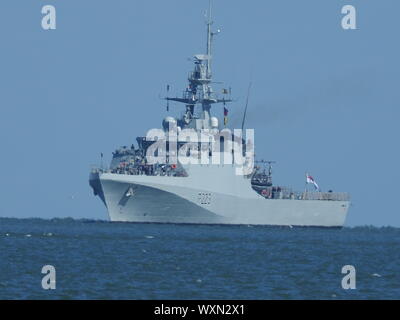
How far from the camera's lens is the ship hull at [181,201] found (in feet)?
361

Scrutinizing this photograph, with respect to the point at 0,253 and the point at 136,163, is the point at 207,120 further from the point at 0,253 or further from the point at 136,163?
the point at 0,253

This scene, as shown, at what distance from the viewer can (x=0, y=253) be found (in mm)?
76500

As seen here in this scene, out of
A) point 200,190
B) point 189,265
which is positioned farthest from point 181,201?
point 189,265

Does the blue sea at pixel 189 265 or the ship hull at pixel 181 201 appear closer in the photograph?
the blue sea at pixel 189 265

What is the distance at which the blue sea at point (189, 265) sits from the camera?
57125 mm

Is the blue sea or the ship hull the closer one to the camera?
the blue sea

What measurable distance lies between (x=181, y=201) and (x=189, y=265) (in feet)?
132

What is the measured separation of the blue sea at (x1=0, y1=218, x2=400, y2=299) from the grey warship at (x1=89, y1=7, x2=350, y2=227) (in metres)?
5.02

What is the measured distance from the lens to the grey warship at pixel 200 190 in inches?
4360

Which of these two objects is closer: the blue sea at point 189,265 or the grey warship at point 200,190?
the blue sea at point 189,265

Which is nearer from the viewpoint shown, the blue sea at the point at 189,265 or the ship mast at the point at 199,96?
the blue sea at the point at 189,265

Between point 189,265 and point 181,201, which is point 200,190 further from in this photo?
point 189,265

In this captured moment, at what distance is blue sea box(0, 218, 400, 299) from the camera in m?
57.1

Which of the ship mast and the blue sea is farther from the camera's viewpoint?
the ship mast
